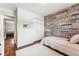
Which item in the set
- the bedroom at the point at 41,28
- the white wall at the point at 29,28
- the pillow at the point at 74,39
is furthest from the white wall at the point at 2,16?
the pillow at the point at 74,39

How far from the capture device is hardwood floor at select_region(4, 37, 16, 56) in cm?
171

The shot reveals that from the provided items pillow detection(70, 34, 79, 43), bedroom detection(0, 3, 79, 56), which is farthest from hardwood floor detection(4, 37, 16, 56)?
pillow detection(70, 34, 79, 43)

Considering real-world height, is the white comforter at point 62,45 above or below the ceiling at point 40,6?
below

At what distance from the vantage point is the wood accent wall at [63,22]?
5.43 ft

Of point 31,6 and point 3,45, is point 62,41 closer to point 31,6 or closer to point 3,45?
point 31,6

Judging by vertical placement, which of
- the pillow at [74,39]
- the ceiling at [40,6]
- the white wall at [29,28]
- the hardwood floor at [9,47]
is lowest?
the hardwood floor at [9,47]

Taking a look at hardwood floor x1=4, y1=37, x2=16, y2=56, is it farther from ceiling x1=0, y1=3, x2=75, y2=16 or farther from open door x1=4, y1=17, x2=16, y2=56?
ceiling x1=0, y1=3, x2=75, y2=16

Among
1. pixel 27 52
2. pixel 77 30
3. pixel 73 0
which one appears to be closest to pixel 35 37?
pixel 27 52

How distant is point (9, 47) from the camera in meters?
1.73

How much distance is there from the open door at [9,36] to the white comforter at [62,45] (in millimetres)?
498

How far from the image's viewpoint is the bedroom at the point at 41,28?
167cm

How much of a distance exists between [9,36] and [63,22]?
90 cm

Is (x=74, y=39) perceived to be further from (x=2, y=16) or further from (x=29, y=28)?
(x=2, y=16)

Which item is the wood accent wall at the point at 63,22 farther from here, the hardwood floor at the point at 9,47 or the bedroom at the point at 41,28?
the hardwood floor at the point at 9,47
